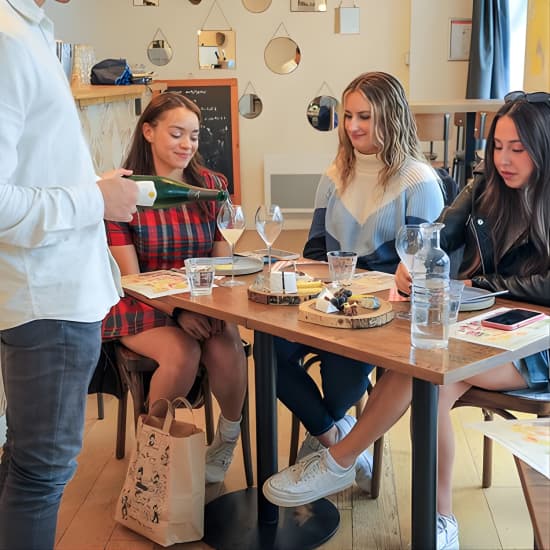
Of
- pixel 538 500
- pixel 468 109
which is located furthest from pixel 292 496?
pixel 468 109

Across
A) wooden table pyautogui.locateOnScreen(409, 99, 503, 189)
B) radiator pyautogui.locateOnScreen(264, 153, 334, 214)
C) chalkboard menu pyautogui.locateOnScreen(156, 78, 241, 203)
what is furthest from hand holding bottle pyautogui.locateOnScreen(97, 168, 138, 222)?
radiator pyautogui.locateOnScreen(264, 153, 334, 214)

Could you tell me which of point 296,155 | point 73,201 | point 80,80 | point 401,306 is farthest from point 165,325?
point 296,155

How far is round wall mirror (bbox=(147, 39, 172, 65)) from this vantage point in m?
6.64

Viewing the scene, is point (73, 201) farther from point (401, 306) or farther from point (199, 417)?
point (199, 417)

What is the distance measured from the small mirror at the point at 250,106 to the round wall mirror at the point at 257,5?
2.32 ft

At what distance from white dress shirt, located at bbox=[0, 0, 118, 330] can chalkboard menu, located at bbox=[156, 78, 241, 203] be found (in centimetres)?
531

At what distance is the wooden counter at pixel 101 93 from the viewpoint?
11.9ft

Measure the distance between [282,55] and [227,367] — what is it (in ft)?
15.7

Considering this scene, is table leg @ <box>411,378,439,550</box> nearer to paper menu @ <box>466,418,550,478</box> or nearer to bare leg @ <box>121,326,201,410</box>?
paper menu @ <box>466,418,550,478</box>

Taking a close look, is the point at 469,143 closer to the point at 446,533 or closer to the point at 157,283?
the point at 157,283

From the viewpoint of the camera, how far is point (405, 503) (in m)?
2.39

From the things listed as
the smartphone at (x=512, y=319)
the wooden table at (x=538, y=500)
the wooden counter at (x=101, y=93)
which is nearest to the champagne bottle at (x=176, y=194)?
the smartphone at (x=512, y=319)

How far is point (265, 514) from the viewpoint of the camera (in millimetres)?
2219

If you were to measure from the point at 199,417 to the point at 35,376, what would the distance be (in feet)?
5.38
